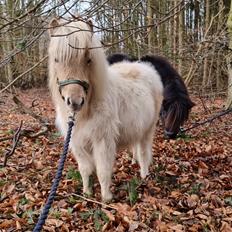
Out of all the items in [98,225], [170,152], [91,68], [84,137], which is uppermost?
[91,68]

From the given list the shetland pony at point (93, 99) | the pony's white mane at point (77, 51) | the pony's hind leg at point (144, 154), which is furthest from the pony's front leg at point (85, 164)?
the pony's hind leg at point (144, 154)

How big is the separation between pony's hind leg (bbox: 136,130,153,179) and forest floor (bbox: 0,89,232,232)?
121 millimetres

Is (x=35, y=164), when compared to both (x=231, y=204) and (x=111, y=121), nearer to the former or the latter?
(x=111, y=121)

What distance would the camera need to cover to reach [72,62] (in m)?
3.35

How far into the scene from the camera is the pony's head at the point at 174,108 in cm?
572

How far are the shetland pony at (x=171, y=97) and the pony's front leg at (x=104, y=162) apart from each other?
2.11 meters

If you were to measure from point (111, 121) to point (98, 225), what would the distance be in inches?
43.8

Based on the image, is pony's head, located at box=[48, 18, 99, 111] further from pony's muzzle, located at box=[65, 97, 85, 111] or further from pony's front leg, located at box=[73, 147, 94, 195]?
pony's front leg, located at box=[73, 147, 94, 195]

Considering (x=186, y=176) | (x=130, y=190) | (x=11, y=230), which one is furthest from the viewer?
(x=186, y=176)

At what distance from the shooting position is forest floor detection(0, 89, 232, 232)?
3.37m

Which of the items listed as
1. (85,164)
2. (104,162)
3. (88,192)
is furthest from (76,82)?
(88,192)

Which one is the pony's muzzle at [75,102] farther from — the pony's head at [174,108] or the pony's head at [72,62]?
the pony's head at [174,108]

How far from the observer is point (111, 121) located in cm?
380

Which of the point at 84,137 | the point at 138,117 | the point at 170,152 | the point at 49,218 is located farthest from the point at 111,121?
the point at 170,152
